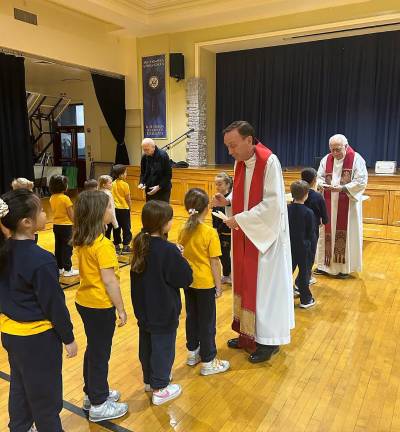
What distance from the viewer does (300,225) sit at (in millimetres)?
3602

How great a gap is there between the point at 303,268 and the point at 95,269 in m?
2.21

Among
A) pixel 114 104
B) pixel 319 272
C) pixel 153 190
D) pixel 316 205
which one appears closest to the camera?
pixel 316 205

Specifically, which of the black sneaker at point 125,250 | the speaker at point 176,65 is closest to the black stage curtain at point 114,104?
the speaker at point 176,65

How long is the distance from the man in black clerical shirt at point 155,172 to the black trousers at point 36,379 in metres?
3.66

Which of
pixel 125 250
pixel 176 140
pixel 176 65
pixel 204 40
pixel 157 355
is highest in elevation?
pixel 204 40

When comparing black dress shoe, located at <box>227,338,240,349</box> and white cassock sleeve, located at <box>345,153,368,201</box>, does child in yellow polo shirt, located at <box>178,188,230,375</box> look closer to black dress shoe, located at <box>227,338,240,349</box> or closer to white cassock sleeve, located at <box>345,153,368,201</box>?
black dress shoe, located at <box>227,338,240,349</box>

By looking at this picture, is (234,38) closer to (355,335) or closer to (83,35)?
(83,35)

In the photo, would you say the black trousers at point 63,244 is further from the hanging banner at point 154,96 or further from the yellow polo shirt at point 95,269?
the hanging banner at point 154,96

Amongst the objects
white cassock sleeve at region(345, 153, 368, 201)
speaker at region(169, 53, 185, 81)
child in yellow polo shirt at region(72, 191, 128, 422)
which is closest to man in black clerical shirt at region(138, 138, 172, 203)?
white cassock sleeve at region(345, 153, 368, 201)

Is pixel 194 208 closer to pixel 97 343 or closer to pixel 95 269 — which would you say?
pixel 95 269

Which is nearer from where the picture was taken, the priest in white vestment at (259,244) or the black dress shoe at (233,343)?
the priest in white vestment at (259,244)

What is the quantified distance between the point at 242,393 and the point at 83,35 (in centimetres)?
849

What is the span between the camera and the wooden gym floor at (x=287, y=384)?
2.25 m

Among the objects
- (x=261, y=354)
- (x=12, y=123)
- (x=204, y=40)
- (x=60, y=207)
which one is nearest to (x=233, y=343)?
(x=261, y=354)
